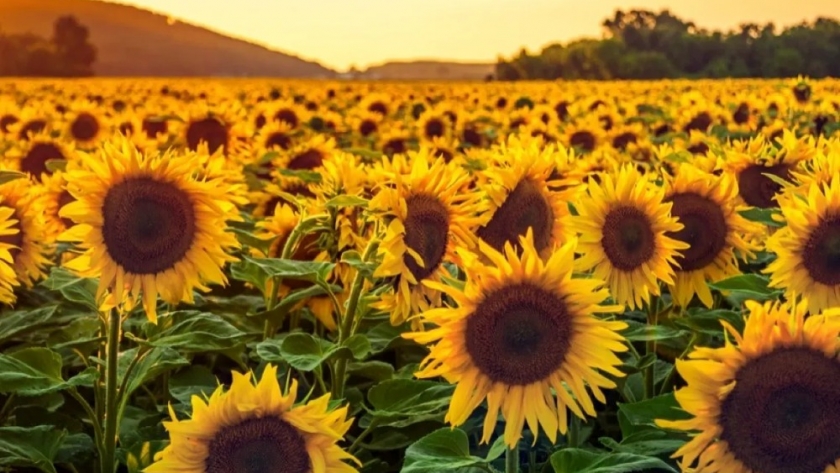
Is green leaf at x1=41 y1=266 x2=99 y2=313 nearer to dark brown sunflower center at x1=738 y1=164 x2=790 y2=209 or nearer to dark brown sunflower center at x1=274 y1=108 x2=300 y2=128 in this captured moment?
dark brown sunflower center at x1=738 y1=164 x2=790 y2=209

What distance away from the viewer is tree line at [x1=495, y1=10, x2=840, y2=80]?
55781mm

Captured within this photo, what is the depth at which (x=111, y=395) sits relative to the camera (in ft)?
10.9

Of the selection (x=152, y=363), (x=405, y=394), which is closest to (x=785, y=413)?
(x=405, y=394)

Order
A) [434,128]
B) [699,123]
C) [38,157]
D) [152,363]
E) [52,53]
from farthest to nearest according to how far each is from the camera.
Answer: [52,53], [434,128], [699,123], [38,157], [152,363]

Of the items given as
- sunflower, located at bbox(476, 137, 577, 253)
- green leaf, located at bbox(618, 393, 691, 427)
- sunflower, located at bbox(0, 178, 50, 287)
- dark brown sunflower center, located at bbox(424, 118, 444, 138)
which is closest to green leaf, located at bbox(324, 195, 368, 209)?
sunflower, located at bbox(476, 137, 577, 253)

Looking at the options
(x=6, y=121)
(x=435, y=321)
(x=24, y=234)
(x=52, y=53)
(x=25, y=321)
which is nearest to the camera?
(x=435, y=321)

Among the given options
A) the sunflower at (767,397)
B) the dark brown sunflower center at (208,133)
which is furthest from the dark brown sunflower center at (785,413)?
the dark brown sunflower center at (208,133)

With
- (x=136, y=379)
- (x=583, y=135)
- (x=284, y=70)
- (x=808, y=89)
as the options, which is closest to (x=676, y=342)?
(x=136, y=379)

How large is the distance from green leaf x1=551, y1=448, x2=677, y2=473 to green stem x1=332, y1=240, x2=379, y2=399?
966mm

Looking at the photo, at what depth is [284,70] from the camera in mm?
170375

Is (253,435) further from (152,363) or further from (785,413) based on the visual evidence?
(785,413)

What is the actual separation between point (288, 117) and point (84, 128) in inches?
89.2

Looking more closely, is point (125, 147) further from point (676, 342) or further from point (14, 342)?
point (676, 342)

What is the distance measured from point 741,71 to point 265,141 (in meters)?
55.8
